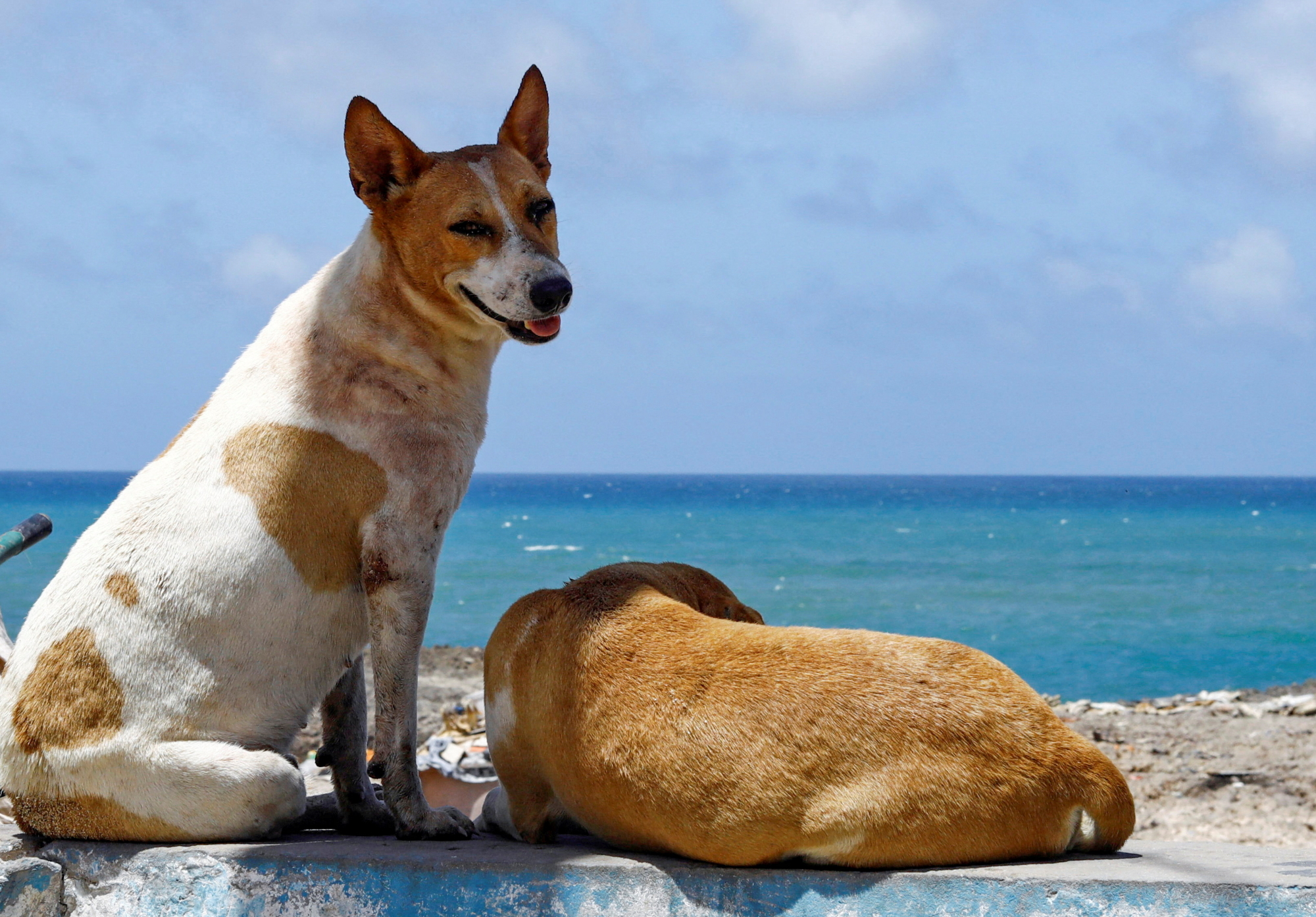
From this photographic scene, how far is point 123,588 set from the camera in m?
3.77

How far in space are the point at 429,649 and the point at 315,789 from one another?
1180 cm

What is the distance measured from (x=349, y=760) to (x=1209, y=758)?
8397 mm

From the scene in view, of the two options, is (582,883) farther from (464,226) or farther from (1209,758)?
(1209,758)

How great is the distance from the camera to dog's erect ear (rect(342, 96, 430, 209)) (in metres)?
3.94

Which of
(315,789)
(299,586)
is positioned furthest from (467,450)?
(315,789)

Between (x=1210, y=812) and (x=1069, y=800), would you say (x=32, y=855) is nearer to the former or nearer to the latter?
(x=1069, y=800)

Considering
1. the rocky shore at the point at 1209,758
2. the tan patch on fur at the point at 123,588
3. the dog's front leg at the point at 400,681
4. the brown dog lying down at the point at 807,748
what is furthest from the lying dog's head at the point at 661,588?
the rocky shore at the point at 1209,758

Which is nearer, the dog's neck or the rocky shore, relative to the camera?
the dog's neck

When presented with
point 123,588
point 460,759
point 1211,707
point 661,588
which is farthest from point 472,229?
point 1211,707

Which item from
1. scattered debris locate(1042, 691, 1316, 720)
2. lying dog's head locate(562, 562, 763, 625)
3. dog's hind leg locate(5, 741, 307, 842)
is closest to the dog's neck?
lying dog's head locate(562, 562, 763, 625)

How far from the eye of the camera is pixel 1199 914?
3.22 m

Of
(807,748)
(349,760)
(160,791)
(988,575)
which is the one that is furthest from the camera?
(988,575)

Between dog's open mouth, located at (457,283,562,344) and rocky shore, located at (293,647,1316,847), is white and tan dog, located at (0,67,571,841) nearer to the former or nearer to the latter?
dog's open mouth, located at (457,283,562,344)

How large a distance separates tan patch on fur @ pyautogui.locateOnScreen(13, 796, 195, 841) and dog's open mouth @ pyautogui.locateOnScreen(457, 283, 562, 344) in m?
1.85
